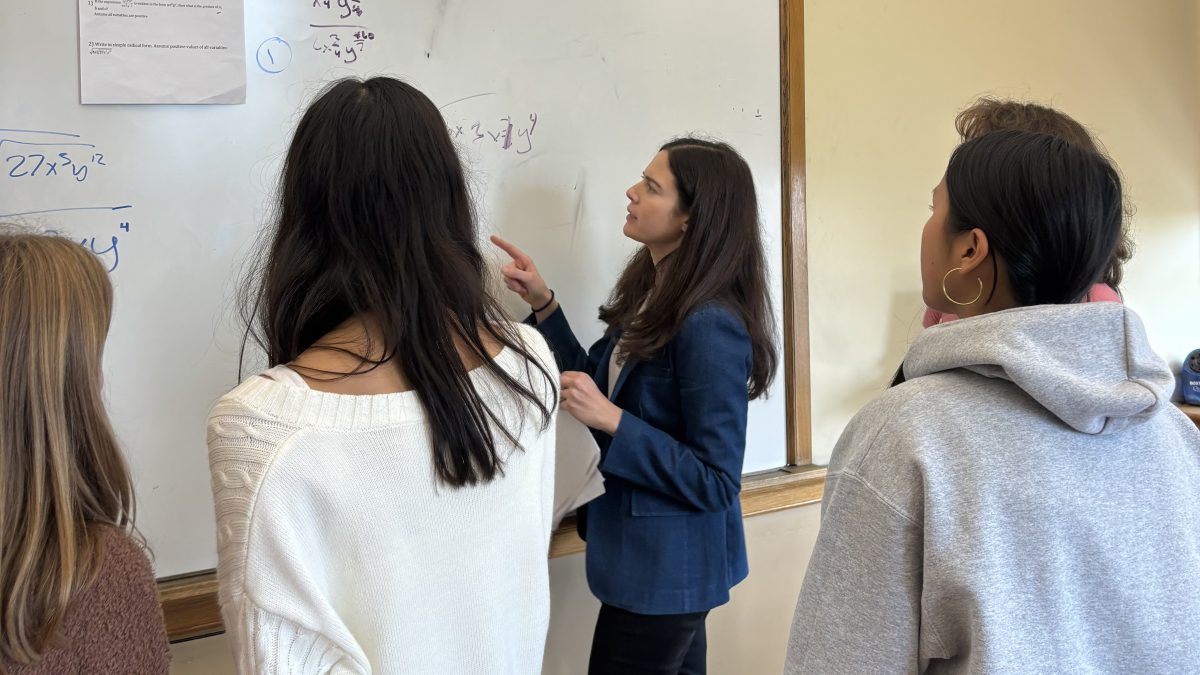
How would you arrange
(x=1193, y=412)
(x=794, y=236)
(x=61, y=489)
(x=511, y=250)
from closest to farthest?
(x=61, y=489)
(x=511, y=250)
(x=794, y=236)
(x=1193, y=412)

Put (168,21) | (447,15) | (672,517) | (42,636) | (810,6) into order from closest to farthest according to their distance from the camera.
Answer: (42,636) → (168,21) → (672,517) → (447,15) → (810,6)

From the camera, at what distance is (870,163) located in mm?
2098

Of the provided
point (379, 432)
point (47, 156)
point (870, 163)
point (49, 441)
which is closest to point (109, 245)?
point (47, 156)

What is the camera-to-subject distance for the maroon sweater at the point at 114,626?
2.33ft

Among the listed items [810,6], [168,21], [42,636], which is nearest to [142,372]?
[168,21]

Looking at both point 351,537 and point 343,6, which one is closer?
point 351,537

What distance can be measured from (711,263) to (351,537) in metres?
0.80

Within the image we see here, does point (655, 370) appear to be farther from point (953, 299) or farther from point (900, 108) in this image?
point (900, 108)

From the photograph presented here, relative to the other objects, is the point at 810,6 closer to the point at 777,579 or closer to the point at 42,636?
the point at 777,579

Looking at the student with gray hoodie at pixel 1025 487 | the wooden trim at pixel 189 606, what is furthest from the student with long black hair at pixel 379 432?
the wooden trim at pixel 189 606

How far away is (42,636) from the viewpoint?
0.69 metres

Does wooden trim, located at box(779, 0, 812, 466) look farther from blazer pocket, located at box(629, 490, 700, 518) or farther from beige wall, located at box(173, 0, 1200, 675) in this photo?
blazer pocket, located at box(629, 490, 700, 518)

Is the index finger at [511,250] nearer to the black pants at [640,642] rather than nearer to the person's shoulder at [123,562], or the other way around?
the black pants at [640,642]

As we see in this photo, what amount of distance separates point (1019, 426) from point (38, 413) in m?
0.85
